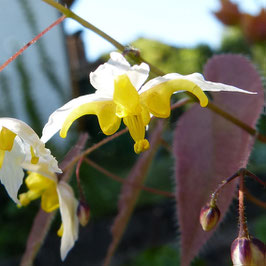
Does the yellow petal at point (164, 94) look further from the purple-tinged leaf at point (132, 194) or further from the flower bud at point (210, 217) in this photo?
the purple-tinged leaf at point (132, 194)

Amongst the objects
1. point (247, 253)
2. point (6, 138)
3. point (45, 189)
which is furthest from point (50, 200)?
point (247, 253)

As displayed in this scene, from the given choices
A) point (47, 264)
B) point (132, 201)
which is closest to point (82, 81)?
point (47, 264)

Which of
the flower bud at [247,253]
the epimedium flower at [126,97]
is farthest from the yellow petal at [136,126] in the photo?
the flower bud at [247,253]

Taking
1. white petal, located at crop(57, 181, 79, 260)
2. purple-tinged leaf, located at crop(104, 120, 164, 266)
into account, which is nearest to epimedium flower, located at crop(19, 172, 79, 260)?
white petal, located at crop(57, 181, 79, 260)

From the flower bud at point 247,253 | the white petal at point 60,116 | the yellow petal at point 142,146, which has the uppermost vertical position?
the white petal at point 60,116

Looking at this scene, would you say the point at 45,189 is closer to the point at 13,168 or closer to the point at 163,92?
the point at 13,168

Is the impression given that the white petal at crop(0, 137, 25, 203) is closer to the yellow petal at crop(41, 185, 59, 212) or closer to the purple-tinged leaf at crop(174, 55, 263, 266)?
the yellow petal at crop(41, 185, 59, 212)
